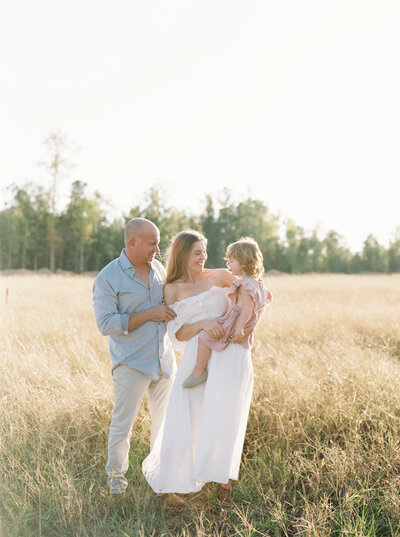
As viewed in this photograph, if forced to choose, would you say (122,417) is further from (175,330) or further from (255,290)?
(255,290)

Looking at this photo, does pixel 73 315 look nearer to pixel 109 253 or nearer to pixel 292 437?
pixel 292 437

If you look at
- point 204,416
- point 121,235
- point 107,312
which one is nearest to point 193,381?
point 204,416

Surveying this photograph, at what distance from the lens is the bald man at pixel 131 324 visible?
Result: 10.9ft

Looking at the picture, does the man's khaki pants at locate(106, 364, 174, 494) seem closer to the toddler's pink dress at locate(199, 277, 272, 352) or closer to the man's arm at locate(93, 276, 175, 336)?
the man's arm at locate(93, 276, 175, 336)

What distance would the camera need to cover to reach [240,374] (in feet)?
10.8

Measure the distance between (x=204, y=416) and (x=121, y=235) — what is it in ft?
118

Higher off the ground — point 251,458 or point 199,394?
point 199,394

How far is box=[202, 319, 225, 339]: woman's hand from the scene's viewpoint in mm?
3219

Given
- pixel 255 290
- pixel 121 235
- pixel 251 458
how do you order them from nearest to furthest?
pixel 255 290 < pixel 251 458 < pixel 121 235

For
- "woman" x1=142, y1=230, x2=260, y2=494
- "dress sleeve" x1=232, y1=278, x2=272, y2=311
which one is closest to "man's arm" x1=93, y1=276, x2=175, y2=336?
"woman" x1=142, y1=230, x2=260, y2=494

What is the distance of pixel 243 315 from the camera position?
10.6 feet

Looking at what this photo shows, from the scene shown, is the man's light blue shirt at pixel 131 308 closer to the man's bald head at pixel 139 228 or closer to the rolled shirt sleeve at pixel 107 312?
the rolled shirt sleeve at pixel 107 312

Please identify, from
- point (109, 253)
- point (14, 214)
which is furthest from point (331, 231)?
point (14, 214)

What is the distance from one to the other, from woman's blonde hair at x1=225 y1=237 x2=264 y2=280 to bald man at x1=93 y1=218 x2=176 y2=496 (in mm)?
571
